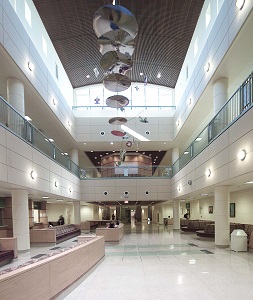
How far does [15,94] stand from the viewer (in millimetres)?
11867

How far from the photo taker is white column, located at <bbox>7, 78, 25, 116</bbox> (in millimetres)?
11781

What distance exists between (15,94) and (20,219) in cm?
550

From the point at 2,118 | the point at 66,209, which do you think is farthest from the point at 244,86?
the point at 66,209

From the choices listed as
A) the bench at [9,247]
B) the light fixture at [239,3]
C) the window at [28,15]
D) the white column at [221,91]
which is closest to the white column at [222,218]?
the white column at [221,91]

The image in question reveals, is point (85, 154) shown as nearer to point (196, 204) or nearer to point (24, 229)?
point (196, 204)

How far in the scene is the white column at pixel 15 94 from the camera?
11781 mm

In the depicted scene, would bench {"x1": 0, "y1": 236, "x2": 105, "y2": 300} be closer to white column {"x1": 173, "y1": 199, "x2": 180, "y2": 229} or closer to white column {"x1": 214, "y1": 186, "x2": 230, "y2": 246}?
white column {"x1": 214, "y1": 186, "x2": 230, "y2": 246}

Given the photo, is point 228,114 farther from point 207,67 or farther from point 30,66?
point 30,66

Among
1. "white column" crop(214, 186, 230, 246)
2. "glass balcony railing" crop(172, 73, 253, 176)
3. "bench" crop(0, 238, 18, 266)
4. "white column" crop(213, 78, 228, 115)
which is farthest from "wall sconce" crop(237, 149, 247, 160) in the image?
"bench" crop(0, 238, 18, 266)

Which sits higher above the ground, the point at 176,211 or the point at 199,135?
the point at 199,135

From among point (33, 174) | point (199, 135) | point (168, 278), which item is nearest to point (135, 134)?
point (199, 135)

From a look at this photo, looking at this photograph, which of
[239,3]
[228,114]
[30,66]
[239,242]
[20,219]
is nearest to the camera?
[239,3]

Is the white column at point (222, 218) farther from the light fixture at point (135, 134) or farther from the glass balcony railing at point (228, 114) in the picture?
the light fixture at point (135, 134)

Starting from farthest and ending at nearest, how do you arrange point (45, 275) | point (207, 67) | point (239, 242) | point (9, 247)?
point (207, 67) → point (239, 242) → point (9, 247) → point (45, 275)
